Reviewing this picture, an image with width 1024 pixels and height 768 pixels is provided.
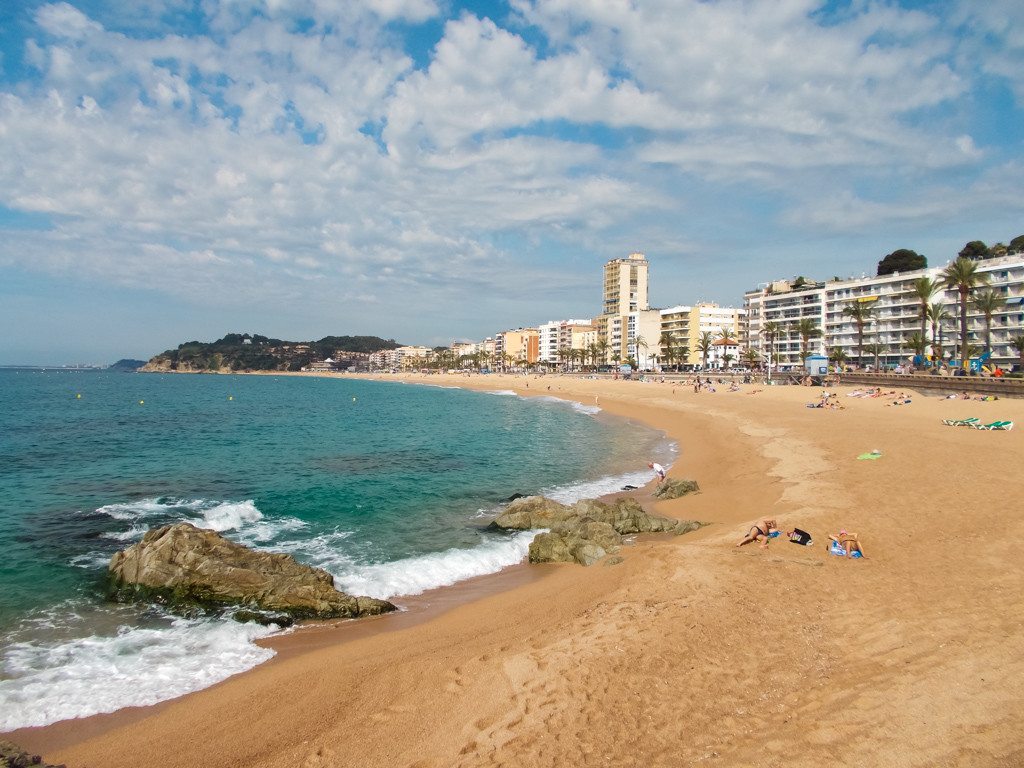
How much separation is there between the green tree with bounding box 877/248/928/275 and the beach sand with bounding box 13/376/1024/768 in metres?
126

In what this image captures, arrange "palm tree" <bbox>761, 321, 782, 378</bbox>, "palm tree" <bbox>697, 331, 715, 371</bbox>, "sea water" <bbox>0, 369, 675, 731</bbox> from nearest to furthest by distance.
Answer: "sea water" <bbox>0, 369, 675, 731</bbox> → "palm tree" <bbox>761, 321, 782, 378</bbox> → "palm tree" <bbox>697, 331, 715, 371</bbox>

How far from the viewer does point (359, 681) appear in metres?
8.48

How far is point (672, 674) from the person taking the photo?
760 cm

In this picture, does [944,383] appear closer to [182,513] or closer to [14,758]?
[182,513]

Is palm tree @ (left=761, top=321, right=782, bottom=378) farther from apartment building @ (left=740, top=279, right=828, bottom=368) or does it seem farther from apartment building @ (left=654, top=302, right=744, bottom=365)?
apartment building @ (left=654, top=302, right=744, bottom=365)

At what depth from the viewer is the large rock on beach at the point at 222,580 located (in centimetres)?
1134

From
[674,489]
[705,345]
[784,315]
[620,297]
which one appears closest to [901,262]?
[784,315]

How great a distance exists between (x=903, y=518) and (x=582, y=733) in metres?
12.0

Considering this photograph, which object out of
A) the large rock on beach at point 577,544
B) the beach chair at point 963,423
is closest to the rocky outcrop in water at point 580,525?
the large rock on beach at point 577,544

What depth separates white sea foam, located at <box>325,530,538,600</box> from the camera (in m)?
13.0

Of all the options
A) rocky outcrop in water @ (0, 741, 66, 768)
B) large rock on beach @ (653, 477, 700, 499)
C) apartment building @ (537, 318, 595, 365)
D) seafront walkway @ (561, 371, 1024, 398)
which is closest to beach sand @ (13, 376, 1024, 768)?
rocky outcrop in water @ (0, 741, 66, 768)

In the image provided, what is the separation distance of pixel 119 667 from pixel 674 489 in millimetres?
16646

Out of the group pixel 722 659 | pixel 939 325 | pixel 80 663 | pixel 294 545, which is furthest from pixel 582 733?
pixel 939 325

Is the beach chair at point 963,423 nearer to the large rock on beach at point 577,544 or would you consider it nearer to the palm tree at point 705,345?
the large rock on beach at point 577,544
